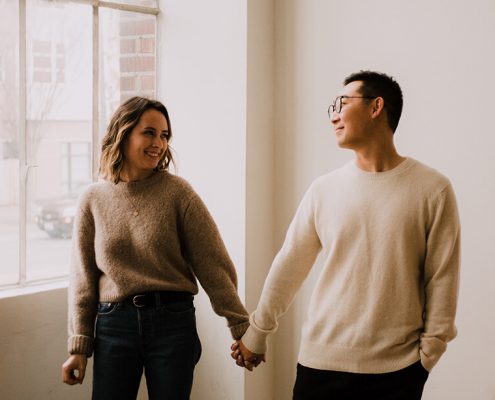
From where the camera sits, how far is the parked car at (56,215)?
2.71 meters

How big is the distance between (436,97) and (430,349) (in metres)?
1.05

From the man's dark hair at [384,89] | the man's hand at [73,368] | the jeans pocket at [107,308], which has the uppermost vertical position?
the man's dark hair at [384,89]

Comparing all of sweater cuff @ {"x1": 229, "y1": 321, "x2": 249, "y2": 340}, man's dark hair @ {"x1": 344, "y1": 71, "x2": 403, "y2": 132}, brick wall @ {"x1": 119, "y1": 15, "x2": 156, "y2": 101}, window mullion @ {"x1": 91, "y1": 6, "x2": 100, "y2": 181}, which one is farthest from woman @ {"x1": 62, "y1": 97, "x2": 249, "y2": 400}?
brick wall @ {"x1": 119, "y1": 15, "x2": 156, "y2": 101}

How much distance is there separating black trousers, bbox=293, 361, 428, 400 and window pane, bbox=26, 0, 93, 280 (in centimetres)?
148

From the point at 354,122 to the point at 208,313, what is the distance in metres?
1.40

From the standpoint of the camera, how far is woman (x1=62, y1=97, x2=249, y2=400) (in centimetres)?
191

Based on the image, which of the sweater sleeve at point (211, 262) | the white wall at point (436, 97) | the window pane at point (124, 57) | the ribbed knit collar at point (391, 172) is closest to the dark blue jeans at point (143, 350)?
the sweater sleeve at point (211, 262)

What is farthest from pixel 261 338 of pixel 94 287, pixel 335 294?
pixel 94 287

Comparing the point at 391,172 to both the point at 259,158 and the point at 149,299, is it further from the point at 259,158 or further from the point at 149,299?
the point at 259,158

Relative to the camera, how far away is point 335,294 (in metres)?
1.79

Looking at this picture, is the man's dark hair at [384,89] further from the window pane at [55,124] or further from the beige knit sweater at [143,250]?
the window pane at [55,124]

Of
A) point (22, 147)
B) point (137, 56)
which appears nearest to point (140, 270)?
point (22, 147)

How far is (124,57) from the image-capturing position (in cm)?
293

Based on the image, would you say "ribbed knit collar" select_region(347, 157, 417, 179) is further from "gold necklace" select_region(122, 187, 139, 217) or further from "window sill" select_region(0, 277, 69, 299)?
"window sill" select_region(0, 277, 69, 299)
